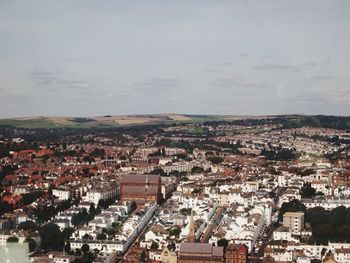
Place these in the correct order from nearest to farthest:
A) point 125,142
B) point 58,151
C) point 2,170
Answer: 1. point 2,170
2. point 58,151
3. point 125,142

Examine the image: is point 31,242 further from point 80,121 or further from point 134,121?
point 134,121

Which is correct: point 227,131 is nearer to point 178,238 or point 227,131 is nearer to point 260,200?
point 260,200

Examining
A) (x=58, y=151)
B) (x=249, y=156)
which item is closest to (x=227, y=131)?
(x=249, y=156)

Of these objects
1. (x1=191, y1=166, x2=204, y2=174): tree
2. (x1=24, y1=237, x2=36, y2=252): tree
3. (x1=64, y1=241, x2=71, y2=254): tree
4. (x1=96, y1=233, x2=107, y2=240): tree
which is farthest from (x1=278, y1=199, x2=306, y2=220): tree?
(x1=191, y1=166, x2=204, y2=174): tree

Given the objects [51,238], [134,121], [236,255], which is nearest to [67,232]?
[51,238]

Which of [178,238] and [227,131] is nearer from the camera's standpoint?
[178,238]

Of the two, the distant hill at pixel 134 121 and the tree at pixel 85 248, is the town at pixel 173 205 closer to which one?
the tree at pixel 85 248

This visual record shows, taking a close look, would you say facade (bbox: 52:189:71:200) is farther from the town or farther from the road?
the road
